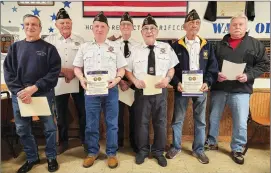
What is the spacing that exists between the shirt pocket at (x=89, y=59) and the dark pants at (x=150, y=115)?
571 millimetres

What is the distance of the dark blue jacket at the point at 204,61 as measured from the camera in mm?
2652

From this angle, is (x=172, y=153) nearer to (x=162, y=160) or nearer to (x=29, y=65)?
(x=162, y=160)

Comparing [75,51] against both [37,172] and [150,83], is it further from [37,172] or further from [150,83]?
[37,172]

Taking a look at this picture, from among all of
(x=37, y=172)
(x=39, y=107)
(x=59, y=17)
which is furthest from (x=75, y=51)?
(x=37, y=172)

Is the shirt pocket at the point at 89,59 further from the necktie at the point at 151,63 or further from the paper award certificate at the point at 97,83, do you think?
the necktie at the point at 151,63

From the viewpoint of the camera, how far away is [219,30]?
10.6ft

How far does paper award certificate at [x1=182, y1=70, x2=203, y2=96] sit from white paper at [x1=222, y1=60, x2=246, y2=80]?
1.05 feet

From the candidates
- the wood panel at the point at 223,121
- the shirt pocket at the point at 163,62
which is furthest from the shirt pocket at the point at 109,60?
the wood panel at the point at 223,121

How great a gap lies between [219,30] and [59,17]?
2069mm

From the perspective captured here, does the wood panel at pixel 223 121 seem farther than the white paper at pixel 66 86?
Yes

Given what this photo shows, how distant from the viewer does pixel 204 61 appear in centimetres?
266

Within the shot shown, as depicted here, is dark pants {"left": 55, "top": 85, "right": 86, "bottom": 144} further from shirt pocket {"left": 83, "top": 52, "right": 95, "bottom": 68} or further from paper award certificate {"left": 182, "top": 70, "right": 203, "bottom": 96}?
paper award certificate {"left": 182, "top": 70, "right": 203, "bottom": 96}

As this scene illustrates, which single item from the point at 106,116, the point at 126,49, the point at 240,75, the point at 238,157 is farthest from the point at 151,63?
the point at 238,157

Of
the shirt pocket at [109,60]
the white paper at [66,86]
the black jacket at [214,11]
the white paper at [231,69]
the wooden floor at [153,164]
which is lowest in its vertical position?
the wooden floor at [153,164]
